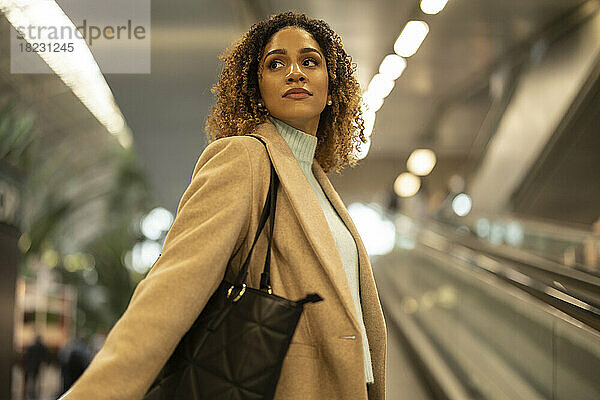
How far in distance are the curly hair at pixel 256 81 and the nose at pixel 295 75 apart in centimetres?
14

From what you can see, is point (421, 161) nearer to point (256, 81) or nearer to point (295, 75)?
point (256, 81)

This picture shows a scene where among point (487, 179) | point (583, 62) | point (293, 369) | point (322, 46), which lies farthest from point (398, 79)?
point (293, 369)

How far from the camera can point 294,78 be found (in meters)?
2.08

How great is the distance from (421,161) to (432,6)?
1454 centimetres

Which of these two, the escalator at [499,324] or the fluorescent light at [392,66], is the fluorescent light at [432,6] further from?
the escalator at [499,324]

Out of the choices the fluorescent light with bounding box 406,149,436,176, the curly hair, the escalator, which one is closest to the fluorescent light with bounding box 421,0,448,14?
the escalator

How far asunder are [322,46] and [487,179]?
12297 mm

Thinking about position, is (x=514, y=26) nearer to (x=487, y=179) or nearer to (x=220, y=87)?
(x=487, y=179)

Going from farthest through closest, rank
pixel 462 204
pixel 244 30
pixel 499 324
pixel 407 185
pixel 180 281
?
pixel 407 185, pixel 462 204, pixel 244 30, pixel 499 324, pixel 180 281

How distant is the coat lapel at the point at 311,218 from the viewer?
1.80 metres

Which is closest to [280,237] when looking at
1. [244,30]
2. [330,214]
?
[330,214]

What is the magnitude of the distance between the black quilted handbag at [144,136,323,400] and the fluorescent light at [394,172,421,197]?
73.2ft

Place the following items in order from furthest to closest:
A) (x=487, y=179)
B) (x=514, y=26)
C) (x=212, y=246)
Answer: (x=487, y=179) → (x=514, y=26) → (x=212, y=246)

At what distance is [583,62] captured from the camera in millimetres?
9297
